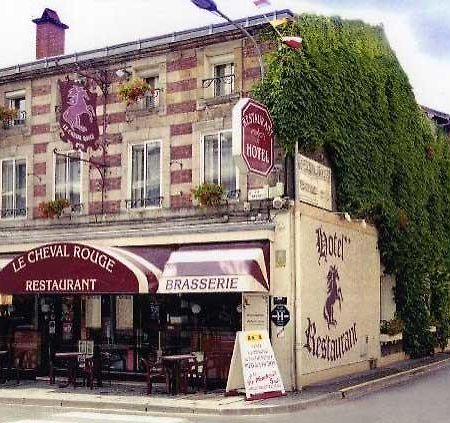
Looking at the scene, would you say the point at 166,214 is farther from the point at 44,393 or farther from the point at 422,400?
the point at 422,400

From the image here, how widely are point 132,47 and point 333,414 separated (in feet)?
35.0

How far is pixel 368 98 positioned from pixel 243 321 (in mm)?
7728

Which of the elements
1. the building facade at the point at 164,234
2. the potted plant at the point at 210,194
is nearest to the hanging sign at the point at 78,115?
the building facade at the point at 164,234

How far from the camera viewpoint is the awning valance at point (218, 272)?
16.7 metres

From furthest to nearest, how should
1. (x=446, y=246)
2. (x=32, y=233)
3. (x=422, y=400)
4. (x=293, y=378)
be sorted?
(x=446, y=246) → (x=32, y=233) → (x=293, y=378) → (x=422, y=400)

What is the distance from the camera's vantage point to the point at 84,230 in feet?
66.3

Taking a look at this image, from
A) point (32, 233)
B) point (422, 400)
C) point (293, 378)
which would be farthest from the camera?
point (32, 233)

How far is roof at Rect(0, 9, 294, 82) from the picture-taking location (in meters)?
18.9

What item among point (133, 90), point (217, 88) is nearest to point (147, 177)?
point (133, 90)

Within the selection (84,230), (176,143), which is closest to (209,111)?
(176,143)

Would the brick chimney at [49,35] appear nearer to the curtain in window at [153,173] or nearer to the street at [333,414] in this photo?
the curtain in window at [153,173]

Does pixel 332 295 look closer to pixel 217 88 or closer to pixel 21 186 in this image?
pixel 217 88

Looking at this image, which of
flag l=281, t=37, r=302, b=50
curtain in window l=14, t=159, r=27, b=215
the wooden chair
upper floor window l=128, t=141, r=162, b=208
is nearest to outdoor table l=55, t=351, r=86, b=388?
the wooden chair

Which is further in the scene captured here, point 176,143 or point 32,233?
point 32,233
